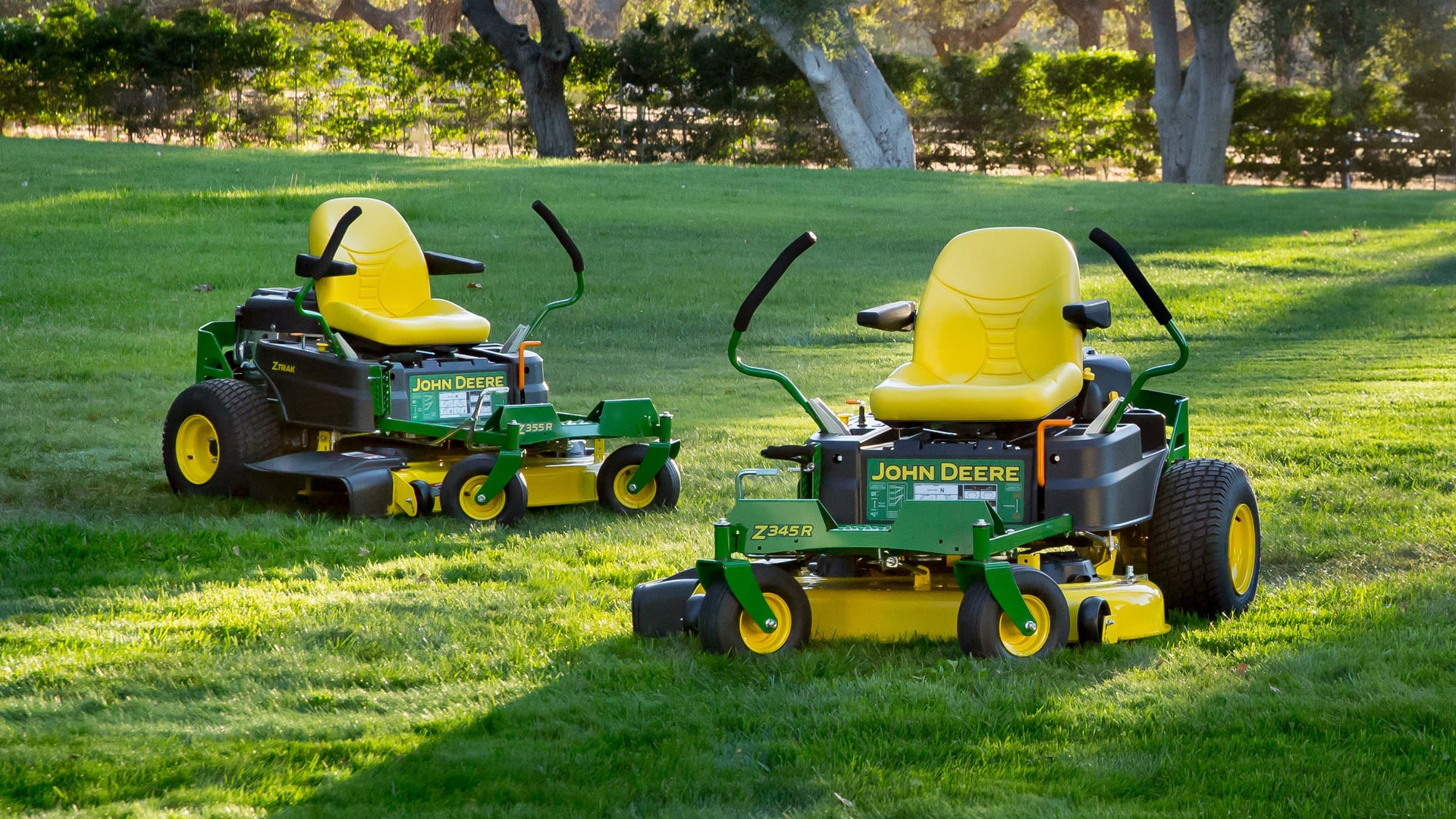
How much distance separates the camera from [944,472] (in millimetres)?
5691

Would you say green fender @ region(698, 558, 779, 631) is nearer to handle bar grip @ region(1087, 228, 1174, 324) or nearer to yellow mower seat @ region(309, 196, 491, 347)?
handle bar grip @ region(1087, 228, 1174, 324)

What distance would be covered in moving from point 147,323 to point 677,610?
11.0m

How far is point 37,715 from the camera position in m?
4.75

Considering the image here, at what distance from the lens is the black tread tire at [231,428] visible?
27.2ft

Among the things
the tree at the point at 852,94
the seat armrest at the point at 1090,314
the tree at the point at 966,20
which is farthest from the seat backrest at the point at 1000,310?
the tree at the point at 966,20

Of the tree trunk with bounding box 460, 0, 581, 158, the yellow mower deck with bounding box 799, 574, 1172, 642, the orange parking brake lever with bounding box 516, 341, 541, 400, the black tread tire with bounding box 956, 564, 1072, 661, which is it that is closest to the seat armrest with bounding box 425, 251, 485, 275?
the orange parking brake lever with bounding box 516, 341, 541, 400

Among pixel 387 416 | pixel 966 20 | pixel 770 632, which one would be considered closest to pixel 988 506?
pixel 770 632

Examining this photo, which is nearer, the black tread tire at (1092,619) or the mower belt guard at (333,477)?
the black tread tire at (1092,619)

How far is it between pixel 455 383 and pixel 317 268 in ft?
2.92

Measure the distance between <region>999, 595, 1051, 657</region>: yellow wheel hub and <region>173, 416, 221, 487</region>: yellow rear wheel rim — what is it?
475 centimetres

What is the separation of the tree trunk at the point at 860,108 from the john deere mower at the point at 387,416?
21.5m

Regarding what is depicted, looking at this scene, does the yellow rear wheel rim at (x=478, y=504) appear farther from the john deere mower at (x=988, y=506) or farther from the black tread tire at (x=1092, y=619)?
the black tread tire at (x=1092, y=619)

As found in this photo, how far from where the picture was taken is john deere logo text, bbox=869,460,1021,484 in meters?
5.67

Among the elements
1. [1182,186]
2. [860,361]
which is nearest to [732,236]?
[860,361]
